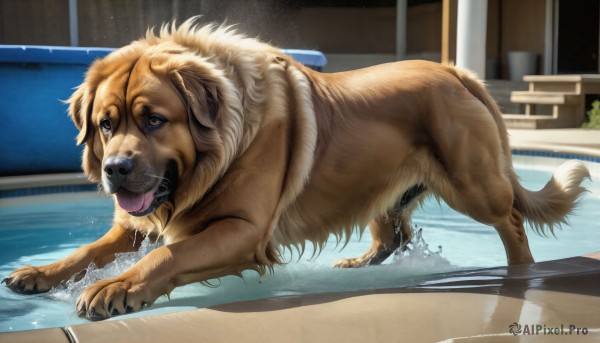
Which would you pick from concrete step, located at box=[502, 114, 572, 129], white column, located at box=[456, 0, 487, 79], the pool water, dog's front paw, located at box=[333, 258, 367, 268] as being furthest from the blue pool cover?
concrete step, located at box=[502, 114, 572, 129]

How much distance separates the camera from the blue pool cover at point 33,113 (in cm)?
498

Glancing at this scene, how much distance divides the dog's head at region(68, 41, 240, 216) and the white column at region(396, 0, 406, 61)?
59.2 inches

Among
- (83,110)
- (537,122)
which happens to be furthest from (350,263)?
(537,122)

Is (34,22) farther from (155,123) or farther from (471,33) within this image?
(471,33)

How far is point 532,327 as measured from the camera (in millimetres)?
2041

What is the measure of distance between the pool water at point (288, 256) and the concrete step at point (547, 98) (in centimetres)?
500

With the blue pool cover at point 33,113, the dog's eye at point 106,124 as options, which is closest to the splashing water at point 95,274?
the dog's eye at point 106,124

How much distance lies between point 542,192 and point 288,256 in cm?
133

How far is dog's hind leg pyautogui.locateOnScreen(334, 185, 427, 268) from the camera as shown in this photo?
11.7 ft

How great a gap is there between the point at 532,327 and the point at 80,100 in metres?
1.80

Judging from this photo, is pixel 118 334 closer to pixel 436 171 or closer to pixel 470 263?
pixel 436 171

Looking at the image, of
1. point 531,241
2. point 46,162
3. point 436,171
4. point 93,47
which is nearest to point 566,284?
point 436,171

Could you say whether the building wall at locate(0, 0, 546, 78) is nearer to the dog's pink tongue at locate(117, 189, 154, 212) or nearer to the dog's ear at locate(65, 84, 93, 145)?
the dog's ear at locate(65, 84, 93, 145)

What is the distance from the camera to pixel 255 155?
9.43 feet
